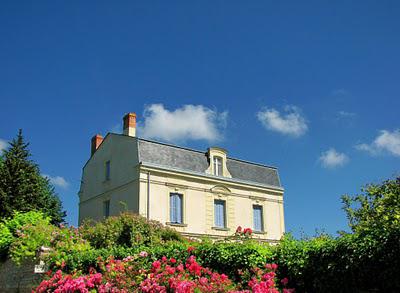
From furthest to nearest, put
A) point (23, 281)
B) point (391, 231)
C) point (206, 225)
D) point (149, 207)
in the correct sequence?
point (206, 225)
point (149, 207)
point (23, 281)
point (391, 231)

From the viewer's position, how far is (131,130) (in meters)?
25.6

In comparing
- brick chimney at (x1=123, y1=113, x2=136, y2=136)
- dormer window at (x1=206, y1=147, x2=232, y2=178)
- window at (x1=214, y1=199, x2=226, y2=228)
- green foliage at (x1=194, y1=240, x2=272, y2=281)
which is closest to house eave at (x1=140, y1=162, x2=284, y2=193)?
dormer window at (x1=206, y1=147, x2=232, y2=178)

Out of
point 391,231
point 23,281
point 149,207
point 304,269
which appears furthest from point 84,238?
point 391,231

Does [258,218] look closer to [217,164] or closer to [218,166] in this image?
[218,166]

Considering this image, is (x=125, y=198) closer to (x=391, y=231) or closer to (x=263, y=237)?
(x=263, y=237)

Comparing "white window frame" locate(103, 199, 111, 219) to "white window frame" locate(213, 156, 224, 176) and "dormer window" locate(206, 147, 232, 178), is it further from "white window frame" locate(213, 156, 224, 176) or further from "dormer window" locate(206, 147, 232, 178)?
"white window frame" locate(213, 156, 224, 176)

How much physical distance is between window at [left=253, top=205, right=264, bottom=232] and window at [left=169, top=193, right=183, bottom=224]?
16.8ft

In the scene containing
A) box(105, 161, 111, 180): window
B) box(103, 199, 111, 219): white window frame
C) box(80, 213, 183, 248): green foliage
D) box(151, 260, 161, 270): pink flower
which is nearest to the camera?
box(151, 260, 161, 270): pink flower

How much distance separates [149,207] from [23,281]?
872cm

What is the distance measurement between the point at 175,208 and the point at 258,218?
225 inches

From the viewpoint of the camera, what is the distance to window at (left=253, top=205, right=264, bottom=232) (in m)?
26.7

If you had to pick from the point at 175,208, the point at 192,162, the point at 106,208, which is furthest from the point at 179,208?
the point at 106,208

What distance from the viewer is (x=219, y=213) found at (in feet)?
83.2

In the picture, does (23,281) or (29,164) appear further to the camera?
(29,164)
